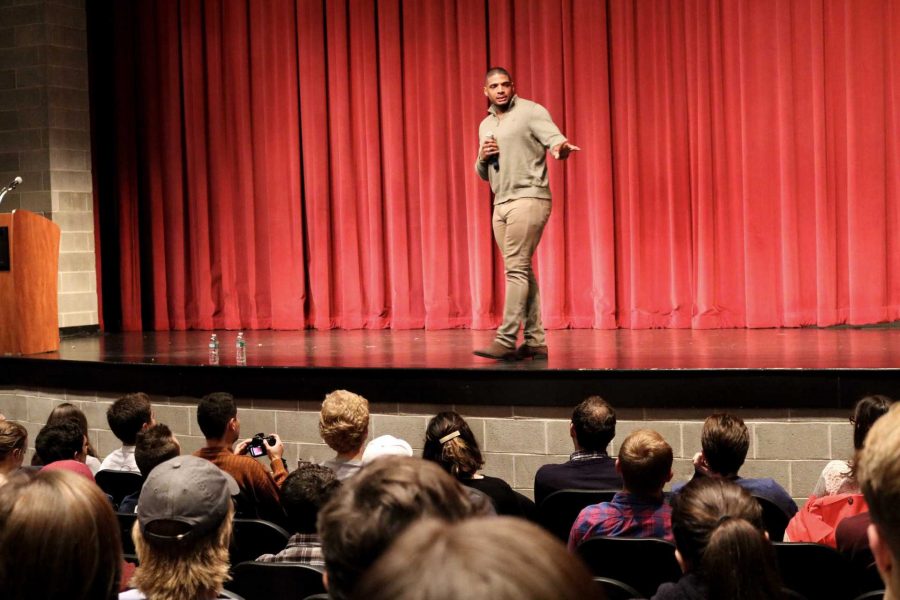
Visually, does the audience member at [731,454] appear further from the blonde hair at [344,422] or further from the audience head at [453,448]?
the blonde hair at [344,422]

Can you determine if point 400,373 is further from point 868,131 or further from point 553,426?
point 868,131

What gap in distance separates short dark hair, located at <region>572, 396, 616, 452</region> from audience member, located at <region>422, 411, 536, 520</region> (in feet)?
1.06

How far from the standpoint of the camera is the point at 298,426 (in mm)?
5957

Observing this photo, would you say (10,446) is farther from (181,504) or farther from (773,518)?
(773,518)

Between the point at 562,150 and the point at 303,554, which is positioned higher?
the point at 562,150

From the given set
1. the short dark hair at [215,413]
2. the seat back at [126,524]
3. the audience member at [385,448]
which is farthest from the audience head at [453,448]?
the seat back at [126,524]

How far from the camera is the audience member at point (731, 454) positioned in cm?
343

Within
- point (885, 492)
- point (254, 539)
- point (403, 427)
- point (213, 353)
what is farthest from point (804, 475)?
point (885, 492)

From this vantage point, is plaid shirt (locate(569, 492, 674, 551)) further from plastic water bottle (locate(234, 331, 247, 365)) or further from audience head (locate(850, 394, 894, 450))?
plastic water bottle (locate(234, 331, 247, 365))

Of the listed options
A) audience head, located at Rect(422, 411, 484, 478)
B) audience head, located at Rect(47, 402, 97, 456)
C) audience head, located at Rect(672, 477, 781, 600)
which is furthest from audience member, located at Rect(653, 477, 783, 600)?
audience head, located at Rect(47, 402, 97, 456)

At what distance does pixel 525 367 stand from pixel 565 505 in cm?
197

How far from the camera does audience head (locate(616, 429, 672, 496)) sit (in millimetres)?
3133

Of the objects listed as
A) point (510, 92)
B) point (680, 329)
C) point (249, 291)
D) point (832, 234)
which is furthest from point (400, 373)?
point (249, 291)

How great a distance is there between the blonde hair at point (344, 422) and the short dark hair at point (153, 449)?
1.75 feet
